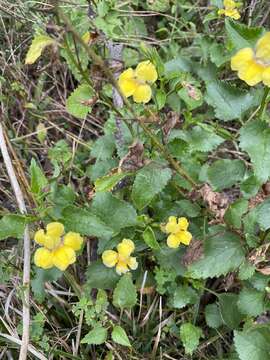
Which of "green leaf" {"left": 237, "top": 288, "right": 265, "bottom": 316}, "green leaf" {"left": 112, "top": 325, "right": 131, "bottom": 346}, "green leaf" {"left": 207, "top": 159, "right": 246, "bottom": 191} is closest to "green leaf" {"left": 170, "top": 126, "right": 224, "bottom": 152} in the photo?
"green leaf" {"left": 207, "top": 159, "right": 246, "bottom": 191}

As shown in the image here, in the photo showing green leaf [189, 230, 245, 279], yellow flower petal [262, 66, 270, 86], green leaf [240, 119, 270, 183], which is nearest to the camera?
yellow flower petal [262, 66, 270, 86]

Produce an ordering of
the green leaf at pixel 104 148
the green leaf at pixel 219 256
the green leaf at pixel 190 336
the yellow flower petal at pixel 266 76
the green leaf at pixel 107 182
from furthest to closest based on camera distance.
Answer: the green leaf at pixel 104 148 → the green leaf at pixel 190 336 → the green leaf at pixel 219 256 → the green leaf at pixel 107 182 → the yellow flower petal at pixel 266 76

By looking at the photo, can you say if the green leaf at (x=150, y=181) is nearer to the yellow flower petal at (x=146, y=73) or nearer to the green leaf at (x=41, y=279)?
the yellow flower petal at (x=146, y=73)

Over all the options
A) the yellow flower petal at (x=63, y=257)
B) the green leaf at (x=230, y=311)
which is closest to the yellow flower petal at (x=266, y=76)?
the yellow flower petal at (x=63, y=257)

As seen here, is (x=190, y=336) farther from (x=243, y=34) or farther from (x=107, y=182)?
(x=243, y=34)

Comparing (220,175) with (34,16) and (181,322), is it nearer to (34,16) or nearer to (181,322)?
(181,322)

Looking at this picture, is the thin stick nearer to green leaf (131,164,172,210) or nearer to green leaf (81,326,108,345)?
green leaf (81,326,108,345)
